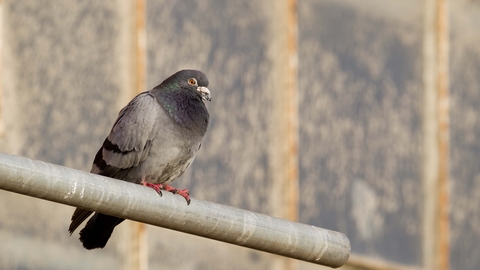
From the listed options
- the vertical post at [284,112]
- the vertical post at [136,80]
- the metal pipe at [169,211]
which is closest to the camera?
the metal pipe at [169,211]

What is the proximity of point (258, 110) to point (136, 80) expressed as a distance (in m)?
2.40

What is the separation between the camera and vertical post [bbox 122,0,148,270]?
1337 centimetres

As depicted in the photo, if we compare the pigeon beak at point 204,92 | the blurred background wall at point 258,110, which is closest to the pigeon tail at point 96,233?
the pigeon beak at point 204,92

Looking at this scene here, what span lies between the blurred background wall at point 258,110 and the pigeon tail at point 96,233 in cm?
333

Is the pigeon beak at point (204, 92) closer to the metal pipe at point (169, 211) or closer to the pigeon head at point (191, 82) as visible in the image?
the pigeon head at point (191, 82)

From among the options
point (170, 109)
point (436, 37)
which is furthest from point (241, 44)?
point (170, 109)

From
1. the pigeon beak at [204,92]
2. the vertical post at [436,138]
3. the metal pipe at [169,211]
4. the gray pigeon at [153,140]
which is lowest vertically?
the vertical post at [436,138]

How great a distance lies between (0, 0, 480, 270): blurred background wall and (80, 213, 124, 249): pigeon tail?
333cm

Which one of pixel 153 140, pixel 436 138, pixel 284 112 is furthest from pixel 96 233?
pixel 436 138

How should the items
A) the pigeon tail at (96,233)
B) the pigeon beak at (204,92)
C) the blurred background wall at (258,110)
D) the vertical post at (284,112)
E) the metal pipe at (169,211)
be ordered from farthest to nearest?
the vertical post at (284,112) < the blurred background wall at (258,110) < the pigeon beak at (204,92) < the pigeon tail at (96,233) < the metal pipe at (169,211)

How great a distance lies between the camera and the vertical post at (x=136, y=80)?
13.4m

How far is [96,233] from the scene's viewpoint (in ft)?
30.1

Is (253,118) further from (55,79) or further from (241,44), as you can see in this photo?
(55,79)

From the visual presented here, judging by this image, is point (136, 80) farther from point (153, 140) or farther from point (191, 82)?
point (153, 140)
